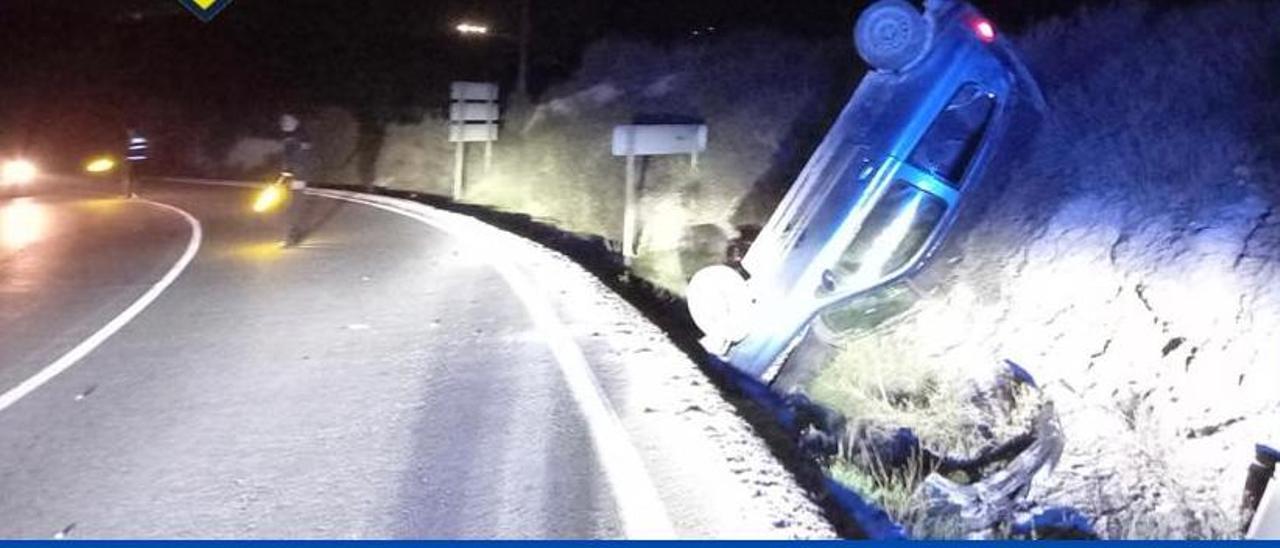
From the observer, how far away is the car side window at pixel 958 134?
8359mm

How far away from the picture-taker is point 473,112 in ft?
58.1

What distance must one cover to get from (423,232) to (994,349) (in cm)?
783

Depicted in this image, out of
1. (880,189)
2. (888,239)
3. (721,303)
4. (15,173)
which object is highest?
(15,173)

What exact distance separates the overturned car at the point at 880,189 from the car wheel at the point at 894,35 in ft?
0.03

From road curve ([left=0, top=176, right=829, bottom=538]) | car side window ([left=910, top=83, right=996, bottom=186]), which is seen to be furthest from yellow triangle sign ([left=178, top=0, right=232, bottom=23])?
car side window ([left=910, top=83, right=996, bottom=186])

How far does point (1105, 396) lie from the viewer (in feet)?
24.2

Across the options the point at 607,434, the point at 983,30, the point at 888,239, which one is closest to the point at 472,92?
the point at 983,30

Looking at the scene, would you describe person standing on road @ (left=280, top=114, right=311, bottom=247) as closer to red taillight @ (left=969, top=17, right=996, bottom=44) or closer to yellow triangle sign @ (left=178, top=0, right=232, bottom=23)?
red taillight @ (left=969, top=17, right=996, bottom=44)

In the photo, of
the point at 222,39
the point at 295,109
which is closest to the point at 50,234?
the point at 295,109

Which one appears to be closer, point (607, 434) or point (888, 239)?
point (607, 434)

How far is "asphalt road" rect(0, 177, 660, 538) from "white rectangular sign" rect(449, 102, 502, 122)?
23.3 feet

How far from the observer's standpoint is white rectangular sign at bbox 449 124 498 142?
57.8ft

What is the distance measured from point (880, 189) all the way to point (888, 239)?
17.4 inches

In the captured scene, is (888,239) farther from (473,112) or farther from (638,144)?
(473,112)
